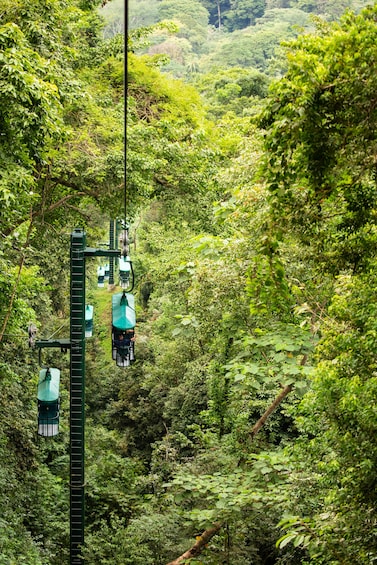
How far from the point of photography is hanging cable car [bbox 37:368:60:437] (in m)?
8.03

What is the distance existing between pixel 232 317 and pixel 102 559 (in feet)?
11.3

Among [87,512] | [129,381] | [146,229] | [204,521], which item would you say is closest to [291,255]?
[204,521]

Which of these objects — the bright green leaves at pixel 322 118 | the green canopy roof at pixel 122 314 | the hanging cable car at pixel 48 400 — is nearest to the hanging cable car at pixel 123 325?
the green canopy roof at pixel 122 314

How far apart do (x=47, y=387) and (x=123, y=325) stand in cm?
111

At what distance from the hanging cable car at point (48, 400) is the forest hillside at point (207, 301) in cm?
49

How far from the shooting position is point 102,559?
8.59 metres

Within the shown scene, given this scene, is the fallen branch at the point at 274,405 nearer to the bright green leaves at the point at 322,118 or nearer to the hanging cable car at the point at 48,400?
the hanging cable car at the point at 48,400

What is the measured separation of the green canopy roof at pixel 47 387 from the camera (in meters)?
8.02

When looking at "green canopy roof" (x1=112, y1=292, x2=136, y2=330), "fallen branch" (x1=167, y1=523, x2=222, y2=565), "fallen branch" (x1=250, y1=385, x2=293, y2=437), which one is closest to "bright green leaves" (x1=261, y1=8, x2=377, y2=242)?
"fallen branch" (x1=250, y1=385, x2=293, y2=437)

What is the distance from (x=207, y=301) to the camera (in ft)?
26.1

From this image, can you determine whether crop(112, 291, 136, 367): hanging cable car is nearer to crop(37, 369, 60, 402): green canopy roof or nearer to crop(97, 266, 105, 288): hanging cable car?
crop(37, 369, 60, 402): green canopy roof

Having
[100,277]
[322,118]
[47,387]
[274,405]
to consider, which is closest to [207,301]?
[274,405]

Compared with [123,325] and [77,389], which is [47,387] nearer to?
[77,389]

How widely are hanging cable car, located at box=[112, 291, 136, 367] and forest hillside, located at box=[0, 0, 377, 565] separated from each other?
0.74m
